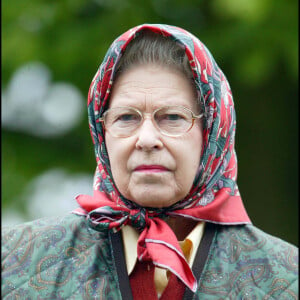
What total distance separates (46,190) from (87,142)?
789 mm

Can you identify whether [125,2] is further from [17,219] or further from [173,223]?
[173,223]

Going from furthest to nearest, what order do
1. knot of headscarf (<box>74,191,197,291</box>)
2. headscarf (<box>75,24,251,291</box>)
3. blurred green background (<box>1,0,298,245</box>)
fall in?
blurred green background (<box>1,0,298,245</box>)
headscarf (<box>75,24,251,291</box>)
knot of headscarf (<box>74,191,197,291</box>)

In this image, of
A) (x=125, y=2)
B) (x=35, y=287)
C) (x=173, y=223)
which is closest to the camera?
(x=35, y=287)

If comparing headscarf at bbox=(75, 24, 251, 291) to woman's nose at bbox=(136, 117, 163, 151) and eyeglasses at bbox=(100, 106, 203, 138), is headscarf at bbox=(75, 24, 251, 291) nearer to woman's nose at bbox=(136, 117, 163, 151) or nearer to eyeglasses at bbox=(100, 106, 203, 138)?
eyeglasses at bbox=(100, 106, 203, 138)

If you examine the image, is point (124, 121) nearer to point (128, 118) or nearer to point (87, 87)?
point (128, 118)

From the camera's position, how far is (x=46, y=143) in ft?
23.4

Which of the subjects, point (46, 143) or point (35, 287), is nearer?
point (35, 287)

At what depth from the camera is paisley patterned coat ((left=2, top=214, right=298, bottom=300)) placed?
2.70 meters

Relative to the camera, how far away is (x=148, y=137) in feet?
8.81

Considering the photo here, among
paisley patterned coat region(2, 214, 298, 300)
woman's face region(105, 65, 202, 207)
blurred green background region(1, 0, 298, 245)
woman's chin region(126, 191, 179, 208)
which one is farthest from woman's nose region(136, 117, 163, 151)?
blurred green background region(1, 0, 298, 245)

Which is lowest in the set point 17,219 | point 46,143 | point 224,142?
point 17,219

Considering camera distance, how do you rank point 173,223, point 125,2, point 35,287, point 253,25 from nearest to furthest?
point 35,287 → point 173,223 → point 253,25 → point 125,2

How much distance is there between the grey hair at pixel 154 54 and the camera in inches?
111

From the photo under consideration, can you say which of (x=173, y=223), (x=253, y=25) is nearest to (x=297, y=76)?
(x=253, y=25)
